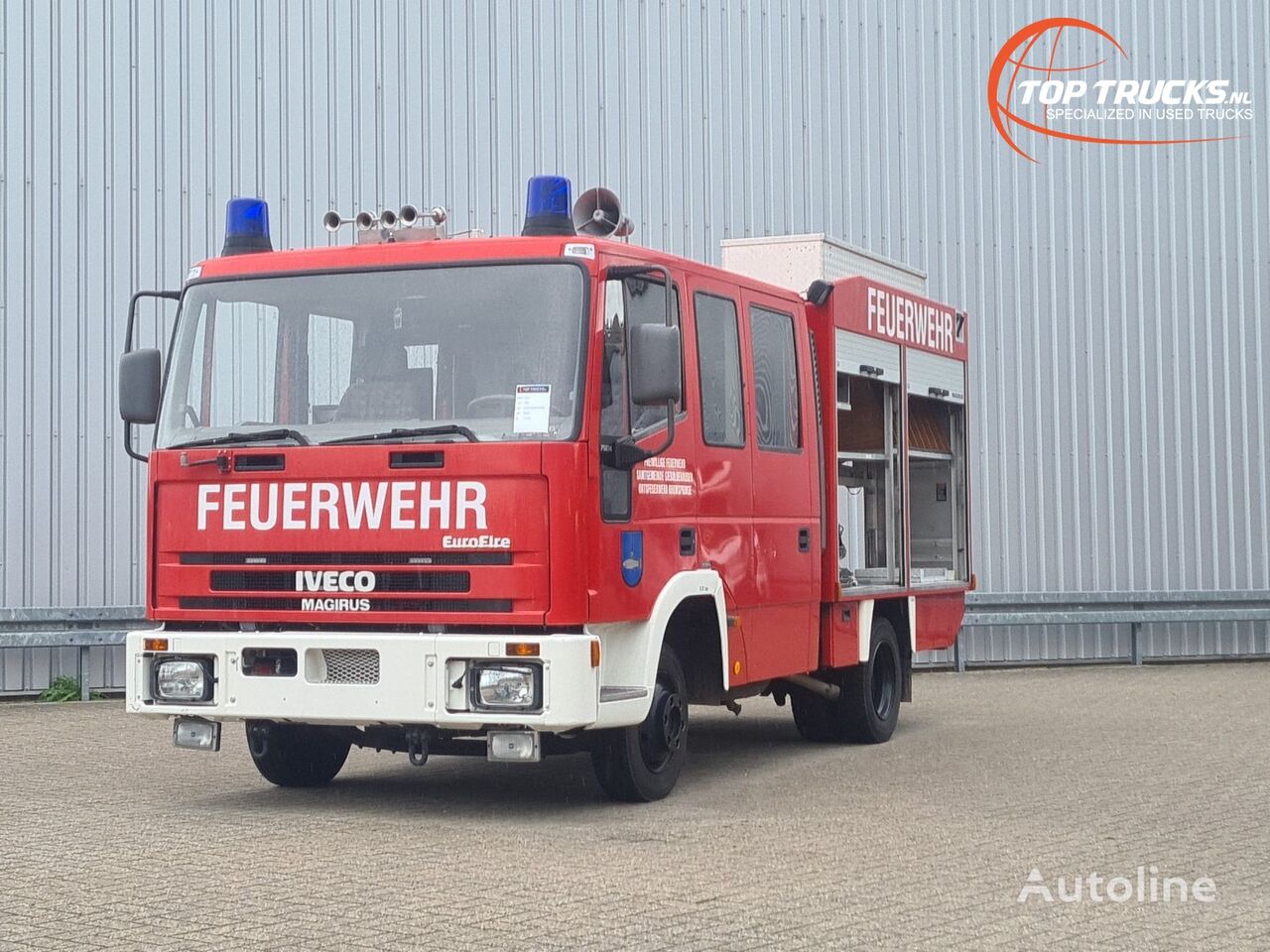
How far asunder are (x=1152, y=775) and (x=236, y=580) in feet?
16.9

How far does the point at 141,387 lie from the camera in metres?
8.92

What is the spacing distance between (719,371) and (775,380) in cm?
86

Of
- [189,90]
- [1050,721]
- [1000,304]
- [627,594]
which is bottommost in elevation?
[1050,721]

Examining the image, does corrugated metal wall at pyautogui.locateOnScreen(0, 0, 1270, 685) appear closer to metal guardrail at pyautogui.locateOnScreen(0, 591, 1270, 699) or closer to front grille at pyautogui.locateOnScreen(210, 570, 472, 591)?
metal guardrail at pyautogui.locateOnScreen(0, 591, 1270, 699)

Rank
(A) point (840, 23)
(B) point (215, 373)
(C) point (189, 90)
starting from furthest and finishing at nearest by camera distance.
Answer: (A) point (840, 23) → (C) point (189, 90) → (B) point (215, 373)

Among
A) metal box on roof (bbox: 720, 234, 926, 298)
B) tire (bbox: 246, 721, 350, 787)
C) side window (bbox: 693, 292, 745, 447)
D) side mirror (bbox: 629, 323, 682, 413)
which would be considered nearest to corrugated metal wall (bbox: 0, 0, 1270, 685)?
metal box on roof (bbox: 720, 234, 926, 298)

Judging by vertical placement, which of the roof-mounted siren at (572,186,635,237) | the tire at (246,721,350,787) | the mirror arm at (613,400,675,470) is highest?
the roof-mounted siren at (572,186,635,237)

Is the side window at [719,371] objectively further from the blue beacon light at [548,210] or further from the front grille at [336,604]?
the front grille at [336,604]

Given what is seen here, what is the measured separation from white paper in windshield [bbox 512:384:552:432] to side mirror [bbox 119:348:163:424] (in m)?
1.95

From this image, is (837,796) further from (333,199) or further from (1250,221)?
(1250,221)

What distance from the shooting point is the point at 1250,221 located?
1998 centimetres

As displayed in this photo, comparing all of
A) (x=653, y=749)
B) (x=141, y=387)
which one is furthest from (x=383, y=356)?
(x=653, y=749)

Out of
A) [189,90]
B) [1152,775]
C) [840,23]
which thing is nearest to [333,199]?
[189,90]

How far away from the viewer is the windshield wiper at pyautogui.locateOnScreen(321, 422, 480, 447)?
8203 millimetres
